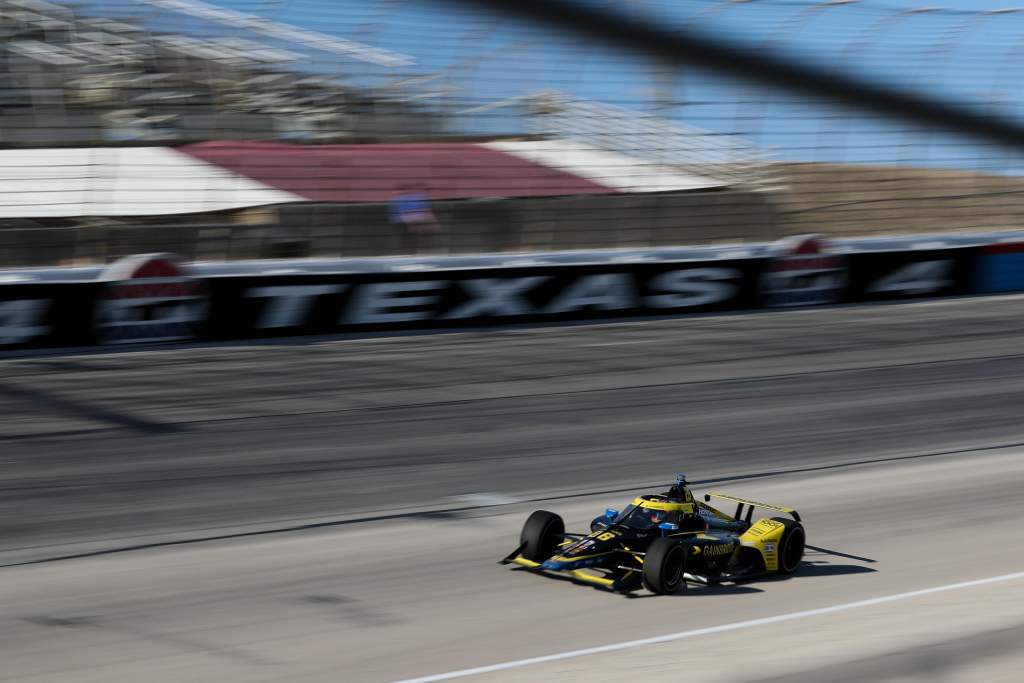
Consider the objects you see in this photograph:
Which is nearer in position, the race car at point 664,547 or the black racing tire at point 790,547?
the race car at point 664,547

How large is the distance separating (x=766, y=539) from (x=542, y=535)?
1130mm

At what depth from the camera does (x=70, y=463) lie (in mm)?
8742

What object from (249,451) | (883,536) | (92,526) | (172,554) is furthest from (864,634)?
(249,451)

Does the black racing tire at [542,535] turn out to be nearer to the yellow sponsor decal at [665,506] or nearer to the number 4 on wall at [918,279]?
the yellow sponsor decal at [665,506]

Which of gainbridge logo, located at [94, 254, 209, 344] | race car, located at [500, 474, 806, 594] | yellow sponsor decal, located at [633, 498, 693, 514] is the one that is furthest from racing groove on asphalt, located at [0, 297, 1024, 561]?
yellow sponsor decal, located at [633, 498, 693, 514]

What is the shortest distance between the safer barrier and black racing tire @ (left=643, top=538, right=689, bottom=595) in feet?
27.5

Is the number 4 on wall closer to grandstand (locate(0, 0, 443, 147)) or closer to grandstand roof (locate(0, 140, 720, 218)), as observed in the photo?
grandstand roof (locate(0, 140, 720, 218))

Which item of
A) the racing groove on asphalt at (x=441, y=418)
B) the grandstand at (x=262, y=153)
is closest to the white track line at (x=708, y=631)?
the racing groove on asphalt at (x=441, y=418)

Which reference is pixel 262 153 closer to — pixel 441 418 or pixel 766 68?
pixel 441 418

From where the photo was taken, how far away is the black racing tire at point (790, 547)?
6.36m

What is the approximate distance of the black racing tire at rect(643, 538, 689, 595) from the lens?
5.80m

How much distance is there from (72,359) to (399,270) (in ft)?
13.2

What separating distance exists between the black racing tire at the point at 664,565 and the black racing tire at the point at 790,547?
0.69m

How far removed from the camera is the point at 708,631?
18.2 ft
